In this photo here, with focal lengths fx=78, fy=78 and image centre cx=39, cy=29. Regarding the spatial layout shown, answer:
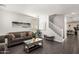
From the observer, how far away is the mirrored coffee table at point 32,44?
2027 millimetres

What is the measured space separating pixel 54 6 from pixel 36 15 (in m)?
0.52

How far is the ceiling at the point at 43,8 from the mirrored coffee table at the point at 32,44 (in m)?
0.72

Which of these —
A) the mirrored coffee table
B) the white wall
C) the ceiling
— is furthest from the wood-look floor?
the ceiling

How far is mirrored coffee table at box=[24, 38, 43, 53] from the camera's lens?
2.03 m

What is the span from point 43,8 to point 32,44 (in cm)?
100

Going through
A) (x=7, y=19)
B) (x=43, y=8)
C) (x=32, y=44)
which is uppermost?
(x=43, y=8)

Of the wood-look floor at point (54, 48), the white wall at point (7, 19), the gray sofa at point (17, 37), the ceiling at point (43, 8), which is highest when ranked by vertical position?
the ceiling at point (43, 8)

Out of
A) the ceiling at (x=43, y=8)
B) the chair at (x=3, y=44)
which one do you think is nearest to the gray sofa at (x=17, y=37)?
the chair at (x=3, y=44)

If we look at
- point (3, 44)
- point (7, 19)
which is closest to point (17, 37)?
point (3, 44)

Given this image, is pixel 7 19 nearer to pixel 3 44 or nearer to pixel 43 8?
pixel 3 44

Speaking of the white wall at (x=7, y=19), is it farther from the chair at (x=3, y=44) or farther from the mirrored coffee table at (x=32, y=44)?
the mirrored coffee table at (x=32, y=44)

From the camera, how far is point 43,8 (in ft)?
6.75
